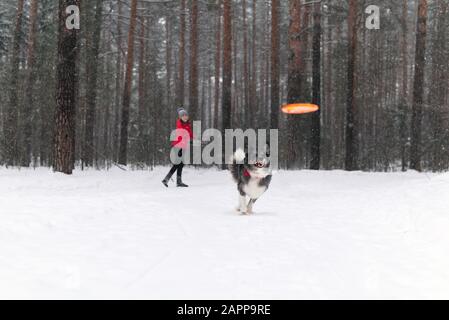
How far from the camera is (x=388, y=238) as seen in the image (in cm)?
519

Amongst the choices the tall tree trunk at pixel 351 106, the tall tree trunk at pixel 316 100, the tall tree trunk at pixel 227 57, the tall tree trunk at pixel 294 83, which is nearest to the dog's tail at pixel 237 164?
the tall tree trunk at pixel 294 83

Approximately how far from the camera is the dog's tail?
748 centimetres

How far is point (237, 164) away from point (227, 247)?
3242 mm

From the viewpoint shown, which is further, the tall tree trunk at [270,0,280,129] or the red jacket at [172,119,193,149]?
the tall tree trunk at [270,0,280,129]

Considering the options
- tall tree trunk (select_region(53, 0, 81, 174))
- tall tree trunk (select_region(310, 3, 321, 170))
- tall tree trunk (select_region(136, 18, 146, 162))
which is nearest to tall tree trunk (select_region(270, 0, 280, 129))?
tall tree trunk (select_region(310, 3, 321, 170))

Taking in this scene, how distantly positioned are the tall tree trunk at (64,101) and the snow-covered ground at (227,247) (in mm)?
4079

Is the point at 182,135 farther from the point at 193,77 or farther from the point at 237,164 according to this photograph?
the point at 193,77

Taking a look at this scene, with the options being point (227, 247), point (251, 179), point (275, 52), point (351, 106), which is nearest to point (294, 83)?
point (351, 106)

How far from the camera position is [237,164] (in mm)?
7695

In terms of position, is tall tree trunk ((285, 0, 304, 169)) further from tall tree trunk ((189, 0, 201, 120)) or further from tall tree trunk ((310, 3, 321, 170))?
tall tree trunk ((189, 0, 201, 120))

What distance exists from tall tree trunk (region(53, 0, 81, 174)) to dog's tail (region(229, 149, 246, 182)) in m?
5.54

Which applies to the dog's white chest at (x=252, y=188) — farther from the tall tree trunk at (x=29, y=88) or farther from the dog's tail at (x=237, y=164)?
the tall tree trunk at (x=29, y=88)

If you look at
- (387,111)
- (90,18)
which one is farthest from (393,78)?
(90,18)
